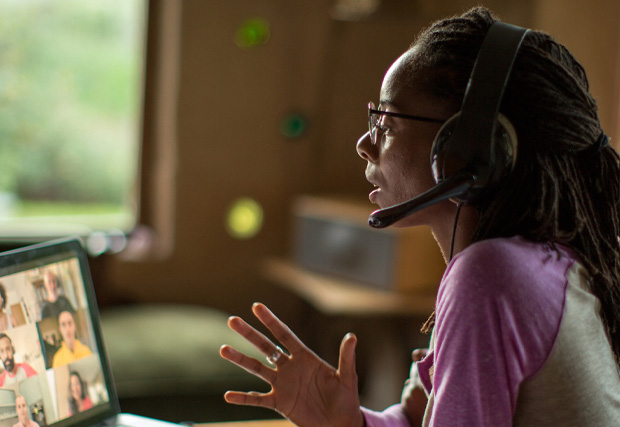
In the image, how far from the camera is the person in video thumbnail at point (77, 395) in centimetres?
97

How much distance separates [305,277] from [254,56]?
0.95 metres

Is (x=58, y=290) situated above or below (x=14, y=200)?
above

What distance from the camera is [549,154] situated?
0.79m

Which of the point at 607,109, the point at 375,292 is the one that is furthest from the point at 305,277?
the point at 607,109

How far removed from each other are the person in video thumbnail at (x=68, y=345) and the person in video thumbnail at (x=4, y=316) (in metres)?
0.08

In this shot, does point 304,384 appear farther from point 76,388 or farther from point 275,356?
point 76,388

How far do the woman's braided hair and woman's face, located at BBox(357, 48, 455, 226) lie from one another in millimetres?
18

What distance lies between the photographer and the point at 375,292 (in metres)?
2.45

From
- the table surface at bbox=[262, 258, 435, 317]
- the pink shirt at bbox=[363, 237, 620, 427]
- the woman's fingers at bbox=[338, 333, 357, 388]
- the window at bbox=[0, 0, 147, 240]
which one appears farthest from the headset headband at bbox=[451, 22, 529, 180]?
the window at bbox=[0, 0, 147, 240]

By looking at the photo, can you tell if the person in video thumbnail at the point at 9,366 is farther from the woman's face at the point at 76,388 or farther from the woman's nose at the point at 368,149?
the woman's nose at the point at 368,149

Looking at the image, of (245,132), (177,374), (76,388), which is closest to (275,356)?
(76,388)

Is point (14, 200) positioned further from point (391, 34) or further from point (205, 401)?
point (391, 34)

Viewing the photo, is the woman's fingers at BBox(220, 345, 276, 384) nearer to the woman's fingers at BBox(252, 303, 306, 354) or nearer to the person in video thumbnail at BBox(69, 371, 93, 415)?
the woman's fingers at BBox(252, 303, 306, 354)

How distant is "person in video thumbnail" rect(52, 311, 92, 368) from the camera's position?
0.96 m
